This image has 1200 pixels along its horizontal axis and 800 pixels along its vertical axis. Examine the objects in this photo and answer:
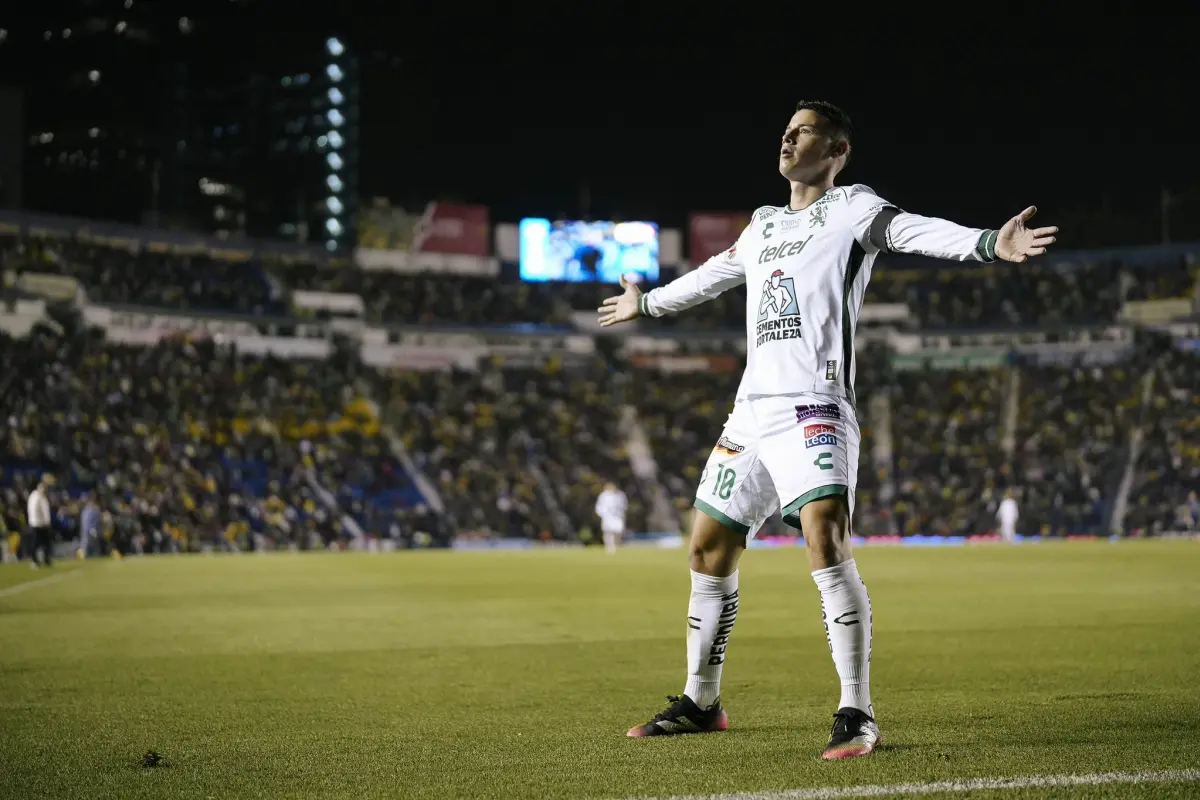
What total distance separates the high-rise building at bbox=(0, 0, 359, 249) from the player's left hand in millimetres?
59390

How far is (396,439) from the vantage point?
50.0m

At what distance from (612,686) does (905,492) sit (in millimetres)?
42379

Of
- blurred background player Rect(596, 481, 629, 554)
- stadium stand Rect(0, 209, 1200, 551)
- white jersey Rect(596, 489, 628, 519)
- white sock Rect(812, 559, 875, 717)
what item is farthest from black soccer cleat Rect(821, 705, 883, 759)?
stadium stand Rect(0, 209, 1200, 551)

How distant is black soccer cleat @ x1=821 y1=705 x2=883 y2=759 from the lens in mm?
5609

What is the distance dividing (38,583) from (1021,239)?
2206 cm

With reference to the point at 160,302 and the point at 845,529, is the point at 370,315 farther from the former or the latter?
the point at 845,529

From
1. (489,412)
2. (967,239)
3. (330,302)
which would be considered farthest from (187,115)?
(967,239)

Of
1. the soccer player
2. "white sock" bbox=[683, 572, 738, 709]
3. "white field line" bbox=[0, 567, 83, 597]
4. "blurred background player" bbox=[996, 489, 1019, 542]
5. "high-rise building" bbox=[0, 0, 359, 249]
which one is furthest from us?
"high-rise building" bbox=[0, 0, 359, 249]

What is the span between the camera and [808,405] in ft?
20.1

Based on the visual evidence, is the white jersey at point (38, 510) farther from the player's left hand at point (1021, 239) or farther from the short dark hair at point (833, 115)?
the player's left hand at point (1021, 239)

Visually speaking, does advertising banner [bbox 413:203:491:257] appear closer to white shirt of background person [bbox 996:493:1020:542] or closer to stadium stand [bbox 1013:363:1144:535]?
stadium stand [bbox 1013:363:1144:535]

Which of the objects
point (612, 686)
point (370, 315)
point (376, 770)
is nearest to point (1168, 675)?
point (612, 686)

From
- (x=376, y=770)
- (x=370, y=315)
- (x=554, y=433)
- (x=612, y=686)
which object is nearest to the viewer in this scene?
(x=376, y=770)

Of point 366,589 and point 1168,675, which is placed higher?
point 1168,675
